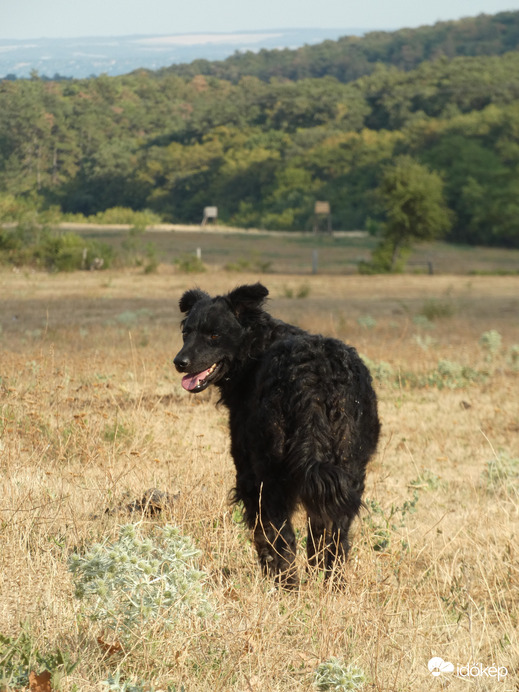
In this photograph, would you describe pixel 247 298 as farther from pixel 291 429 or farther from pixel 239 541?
pixel 239 541

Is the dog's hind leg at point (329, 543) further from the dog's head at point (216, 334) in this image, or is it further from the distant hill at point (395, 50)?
the distant hill at point (395, 50)

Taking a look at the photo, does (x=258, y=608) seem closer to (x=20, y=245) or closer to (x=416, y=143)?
(x=20, y=245)

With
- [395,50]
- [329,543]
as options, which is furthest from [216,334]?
[395,50]

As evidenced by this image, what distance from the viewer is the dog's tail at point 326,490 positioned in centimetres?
371

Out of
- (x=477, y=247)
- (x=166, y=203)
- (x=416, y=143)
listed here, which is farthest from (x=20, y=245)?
(x=416, y=143)

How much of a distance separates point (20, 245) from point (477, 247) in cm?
4604

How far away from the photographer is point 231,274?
3647 cm

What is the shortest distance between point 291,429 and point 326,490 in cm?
39

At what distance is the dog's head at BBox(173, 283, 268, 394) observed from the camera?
4.52m

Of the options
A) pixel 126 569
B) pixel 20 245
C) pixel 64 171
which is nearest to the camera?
pixel 126 569

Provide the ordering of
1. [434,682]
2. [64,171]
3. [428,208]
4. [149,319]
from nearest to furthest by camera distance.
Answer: [434,682] < [149,319] < [64,171] < [428,208]

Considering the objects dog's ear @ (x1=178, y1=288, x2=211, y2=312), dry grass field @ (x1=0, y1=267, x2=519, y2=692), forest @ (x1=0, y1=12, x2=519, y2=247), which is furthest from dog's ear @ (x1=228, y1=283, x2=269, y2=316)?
forest @ (x1=0, y1=12, x2=519, y2=247)

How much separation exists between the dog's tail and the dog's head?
102 centimetres

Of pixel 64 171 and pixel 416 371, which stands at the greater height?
pixel 64 171
